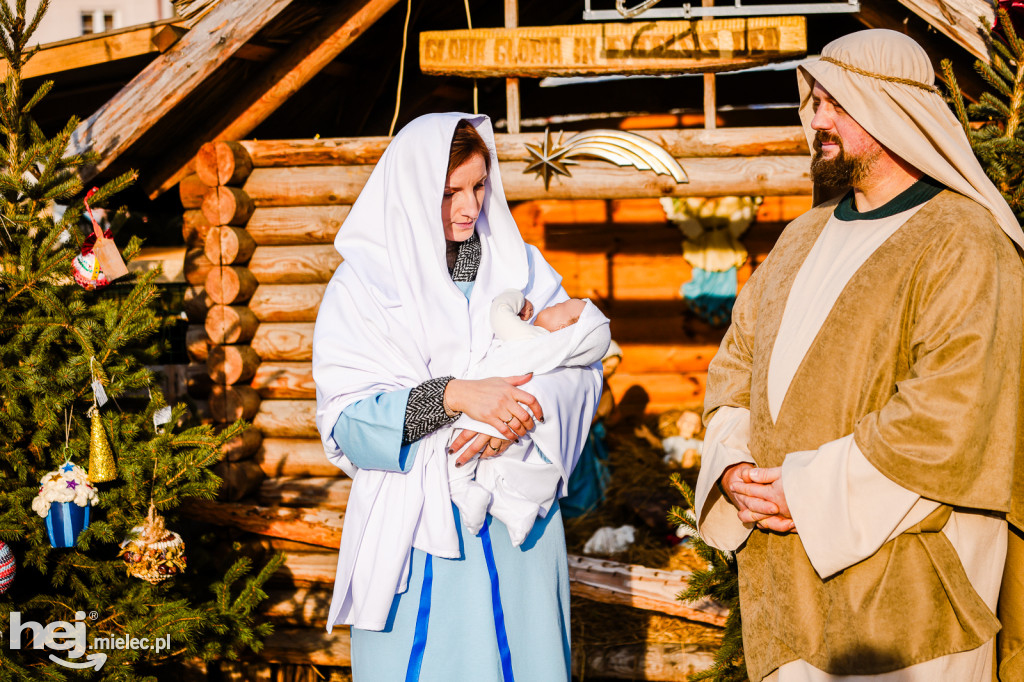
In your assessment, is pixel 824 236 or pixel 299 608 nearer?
pixel 824 236

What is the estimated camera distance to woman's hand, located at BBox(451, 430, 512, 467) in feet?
8.62

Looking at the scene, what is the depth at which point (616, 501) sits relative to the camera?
7.20m

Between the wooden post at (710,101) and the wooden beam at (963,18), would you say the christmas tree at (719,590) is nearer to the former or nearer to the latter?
the wooden post at (710,101)

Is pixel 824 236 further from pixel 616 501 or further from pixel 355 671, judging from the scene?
pixel 616 501

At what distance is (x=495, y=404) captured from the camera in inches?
100

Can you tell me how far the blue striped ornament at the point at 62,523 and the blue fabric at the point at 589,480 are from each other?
4.05 meters

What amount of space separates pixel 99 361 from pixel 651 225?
5.90 m

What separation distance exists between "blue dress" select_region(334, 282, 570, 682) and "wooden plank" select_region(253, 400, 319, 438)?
312cm

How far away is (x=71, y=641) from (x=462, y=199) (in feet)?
9.33

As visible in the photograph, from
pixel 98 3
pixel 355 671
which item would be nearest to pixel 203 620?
pixel 355 671

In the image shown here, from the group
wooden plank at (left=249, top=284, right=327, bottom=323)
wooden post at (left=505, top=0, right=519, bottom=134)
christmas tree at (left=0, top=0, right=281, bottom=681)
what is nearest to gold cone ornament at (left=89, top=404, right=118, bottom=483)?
christmas tree at (left=0, top=0, right=281, bottom=681)

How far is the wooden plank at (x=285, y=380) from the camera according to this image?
574 centimetres

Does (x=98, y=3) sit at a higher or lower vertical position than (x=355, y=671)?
higher

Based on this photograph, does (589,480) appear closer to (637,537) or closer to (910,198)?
(637,537)
